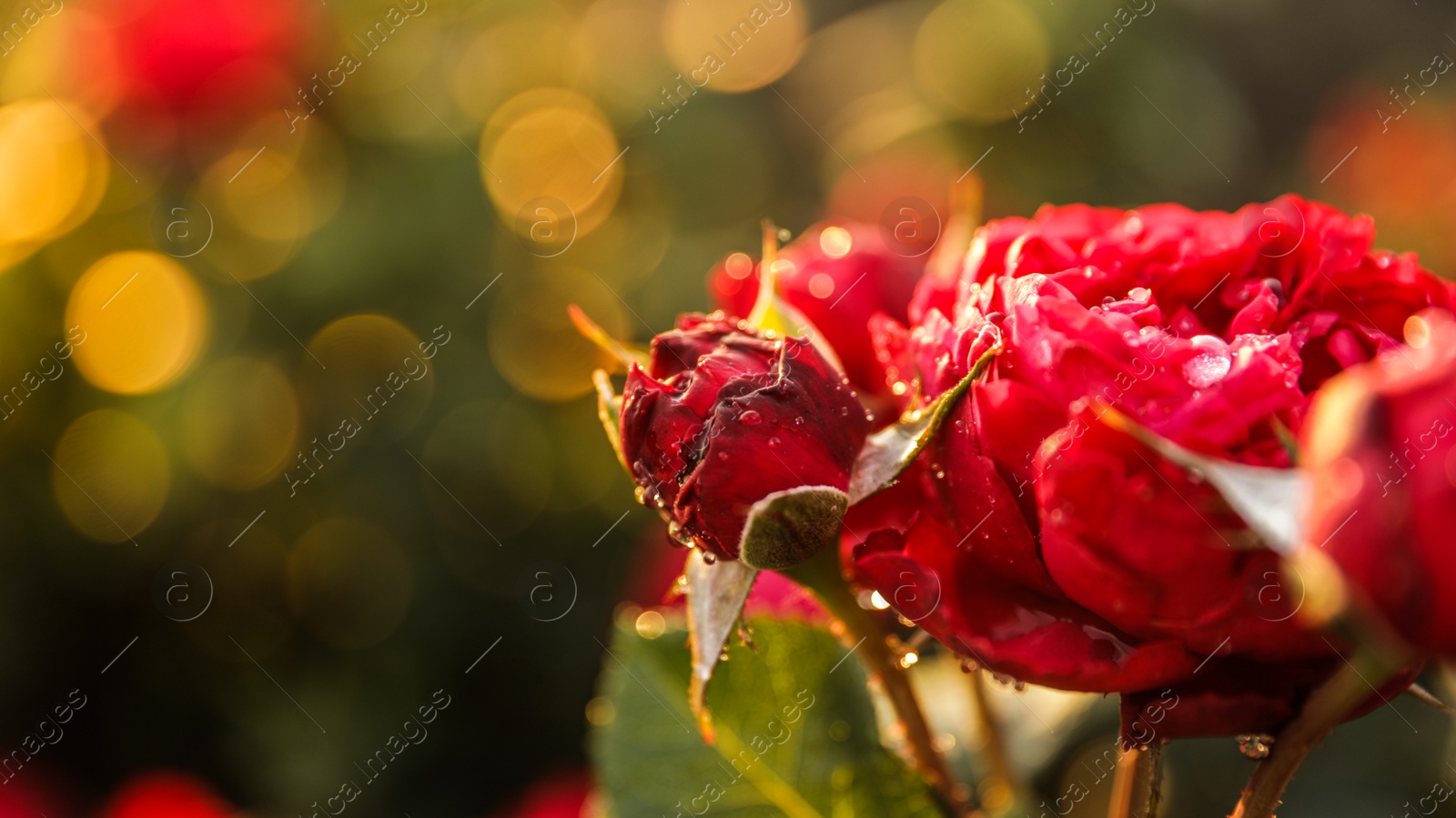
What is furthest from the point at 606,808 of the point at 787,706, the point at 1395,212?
the point at 1395,212

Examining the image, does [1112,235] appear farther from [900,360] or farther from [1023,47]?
[1023,47]

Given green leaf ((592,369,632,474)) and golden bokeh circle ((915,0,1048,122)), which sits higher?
green leaf ((592,369,632,474))

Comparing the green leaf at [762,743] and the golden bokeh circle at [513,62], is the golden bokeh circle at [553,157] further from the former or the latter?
the green leaf at [762,743]

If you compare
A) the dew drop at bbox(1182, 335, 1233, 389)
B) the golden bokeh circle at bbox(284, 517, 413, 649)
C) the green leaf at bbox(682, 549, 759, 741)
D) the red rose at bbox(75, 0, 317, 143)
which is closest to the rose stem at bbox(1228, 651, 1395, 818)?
the dew drop at bbox(1182, 335, 1233, 389)

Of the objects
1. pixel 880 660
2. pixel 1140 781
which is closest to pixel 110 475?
pixel 880 660

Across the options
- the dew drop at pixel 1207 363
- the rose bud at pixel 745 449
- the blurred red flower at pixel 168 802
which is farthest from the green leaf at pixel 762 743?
the blurred red flower at pixel 168 802

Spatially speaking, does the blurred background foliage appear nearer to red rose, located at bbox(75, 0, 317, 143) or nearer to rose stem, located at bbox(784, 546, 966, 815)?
red rose, located at bbox(75, 0, 317, 143)

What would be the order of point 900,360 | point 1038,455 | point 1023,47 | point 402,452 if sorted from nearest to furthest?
point 1038,455 < point 900,360 < point 1023,47 < point 402,452
